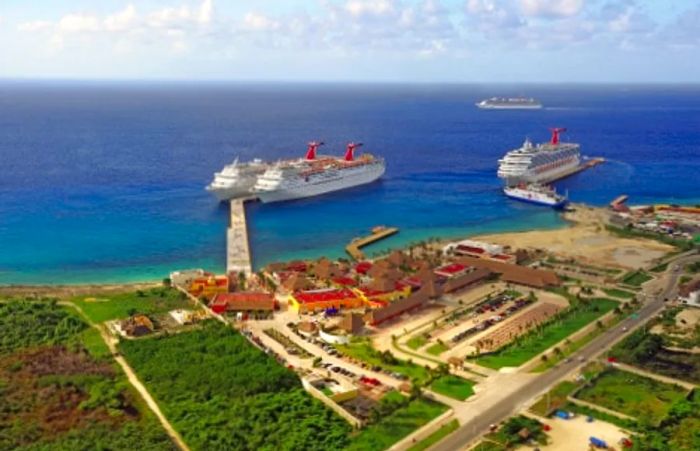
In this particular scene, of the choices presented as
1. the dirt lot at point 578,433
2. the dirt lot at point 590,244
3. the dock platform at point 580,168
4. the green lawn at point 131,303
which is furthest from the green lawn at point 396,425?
the dock platform at point 580,168

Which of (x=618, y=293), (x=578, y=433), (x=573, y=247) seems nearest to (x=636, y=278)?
(x=618, y=293)

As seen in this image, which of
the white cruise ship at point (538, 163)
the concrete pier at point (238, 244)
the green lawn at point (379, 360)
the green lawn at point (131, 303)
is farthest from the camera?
the white cruise ship at point (538, 163)

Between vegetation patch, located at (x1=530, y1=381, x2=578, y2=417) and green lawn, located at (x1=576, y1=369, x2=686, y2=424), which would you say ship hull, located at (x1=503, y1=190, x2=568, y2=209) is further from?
vegetation patch, located at (x1=530, y1=381, x2=578, y2=417)

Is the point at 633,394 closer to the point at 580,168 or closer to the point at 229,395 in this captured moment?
the point at 229,395

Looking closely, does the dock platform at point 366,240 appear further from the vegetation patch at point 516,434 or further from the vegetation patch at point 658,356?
the vegetation patch at point 516,434

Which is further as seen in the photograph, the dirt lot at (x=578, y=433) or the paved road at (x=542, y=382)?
the paved road at (x=542, y=382)

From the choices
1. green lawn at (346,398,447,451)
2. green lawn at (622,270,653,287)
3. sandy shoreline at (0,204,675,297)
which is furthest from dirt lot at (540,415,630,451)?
sandy shoreline at (0,204,675,297)

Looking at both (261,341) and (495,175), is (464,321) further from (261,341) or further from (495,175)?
(495,175)
